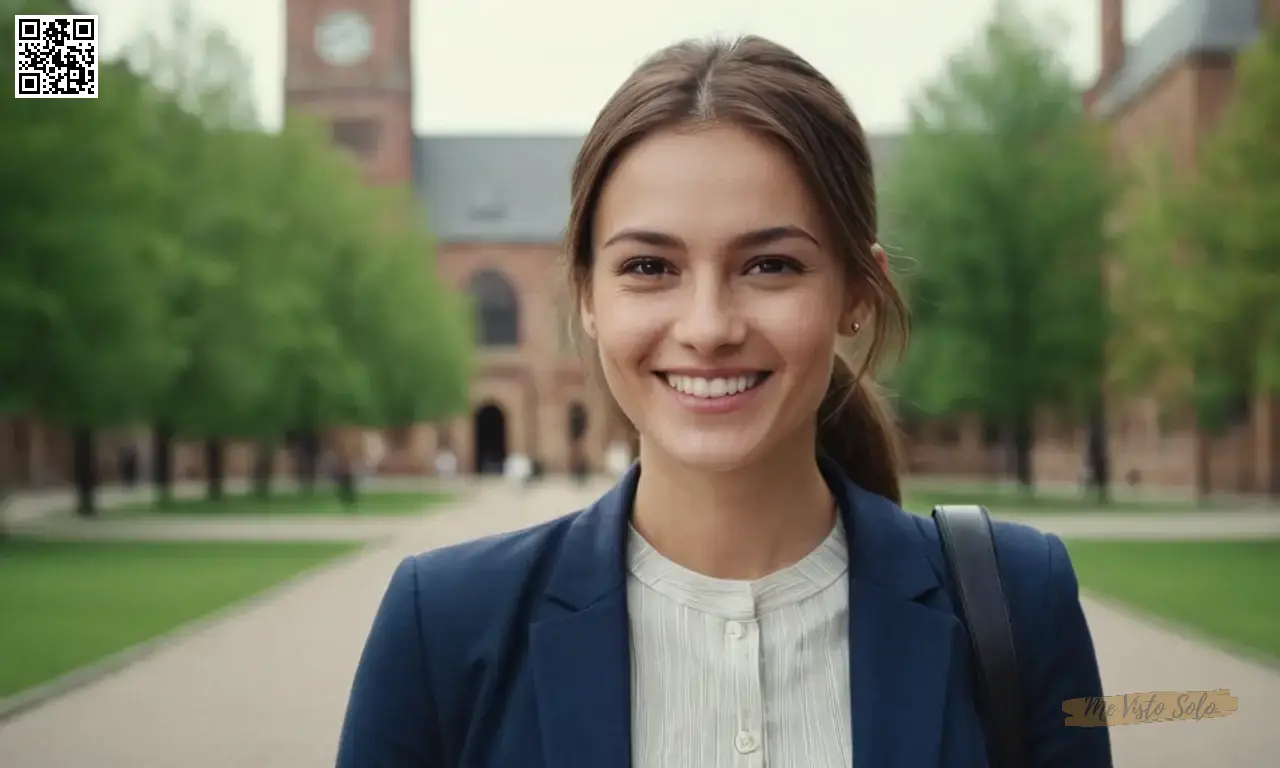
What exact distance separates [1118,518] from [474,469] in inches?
1520

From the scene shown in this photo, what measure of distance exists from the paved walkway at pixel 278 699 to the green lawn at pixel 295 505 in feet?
56.4

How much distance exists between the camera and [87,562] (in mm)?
18203

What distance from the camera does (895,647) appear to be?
2.02 metres

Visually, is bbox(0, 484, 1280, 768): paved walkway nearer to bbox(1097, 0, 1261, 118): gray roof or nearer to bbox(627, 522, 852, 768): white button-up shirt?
bbox(627, 522, 852, 768): white button-up shirt

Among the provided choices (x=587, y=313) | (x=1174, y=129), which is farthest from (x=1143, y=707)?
(x=1174, y=129)

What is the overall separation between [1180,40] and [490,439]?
32.5m

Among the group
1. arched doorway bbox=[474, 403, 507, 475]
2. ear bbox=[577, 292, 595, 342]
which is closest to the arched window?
arched doorway bbox=[474, 403, 507, 475]

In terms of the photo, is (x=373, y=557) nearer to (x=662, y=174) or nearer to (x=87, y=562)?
(x=87, y=562)

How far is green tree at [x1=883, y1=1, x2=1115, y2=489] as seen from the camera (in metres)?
31.1

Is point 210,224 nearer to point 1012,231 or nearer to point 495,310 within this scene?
point 1012,231

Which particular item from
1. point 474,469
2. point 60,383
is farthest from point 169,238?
point 474,469

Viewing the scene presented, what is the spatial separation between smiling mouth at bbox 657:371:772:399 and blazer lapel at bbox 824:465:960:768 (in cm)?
28

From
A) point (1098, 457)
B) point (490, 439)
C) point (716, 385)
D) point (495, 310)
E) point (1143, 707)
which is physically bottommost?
point (490, 439)

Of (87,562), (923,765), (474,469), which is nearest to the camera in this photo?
→ (923,765)
